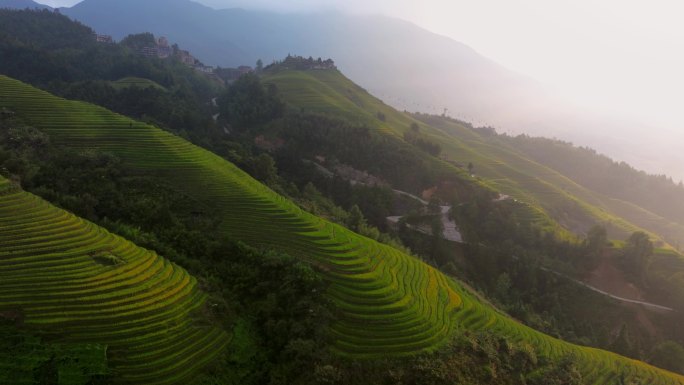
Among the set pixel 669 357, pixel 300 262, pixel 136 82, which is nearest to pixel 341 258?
pixel 300 262

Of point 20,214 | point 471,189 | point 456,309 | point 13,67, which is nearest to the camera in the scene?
point 20,214

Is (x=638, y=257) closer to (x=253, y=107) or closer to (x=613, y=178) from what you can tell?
(x=253, y=107)

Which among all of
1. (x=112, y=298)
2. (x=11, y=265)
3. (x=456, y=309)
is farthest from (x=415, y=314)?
(x=11, y=265)

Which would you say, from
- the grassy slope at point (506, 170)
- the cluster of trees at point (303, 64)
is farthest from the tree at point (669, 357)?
the cluster of trees at point (303, 64)

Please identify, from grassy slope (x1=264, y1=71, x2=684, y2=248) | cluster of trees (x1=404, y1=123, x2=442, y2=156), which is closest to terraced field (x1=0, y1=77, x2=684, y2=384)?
grassy slope (x1=264, y1=71, x2=684, y2=248)

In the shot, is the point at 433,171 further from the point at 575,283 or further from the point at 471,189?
the point at 575,283

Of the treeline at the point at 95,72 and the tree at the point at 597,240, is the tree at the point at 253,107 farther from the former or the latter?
the tree at the point at 597,240
